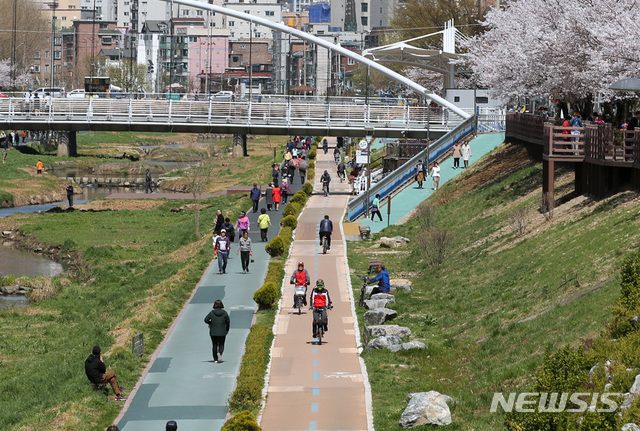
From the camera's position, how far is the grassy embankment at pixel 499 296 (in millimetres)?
21250

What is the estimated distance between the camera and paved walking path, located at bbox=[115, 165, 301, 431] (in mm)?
21016

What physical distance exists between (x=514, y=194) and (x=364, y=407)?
77.0ft

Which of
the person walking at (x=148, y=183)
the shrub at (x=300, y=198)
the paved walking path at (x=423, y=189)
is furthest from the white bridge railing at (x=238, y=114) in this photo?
the person walking at (x=148, y=183)

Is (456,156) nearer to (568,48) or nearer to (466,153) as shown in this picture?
(466,153)

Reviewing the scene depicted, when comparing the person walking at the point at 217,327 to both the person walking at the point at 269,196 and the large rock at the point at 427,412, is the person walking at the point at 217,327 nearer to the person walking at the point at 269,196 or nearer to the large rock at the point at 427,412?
the large rock at the point at 427,412

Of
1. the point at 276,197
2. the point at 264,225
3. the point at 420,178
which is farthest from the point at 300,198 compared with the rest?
the point at 264,225

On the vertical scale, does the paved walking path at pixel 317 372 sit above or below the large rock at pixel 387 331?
below

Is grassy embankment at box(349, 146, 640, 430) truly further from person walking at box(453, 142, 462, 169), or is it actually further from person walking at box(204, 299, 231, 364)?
person walking at box(453, 142, 462, 169)

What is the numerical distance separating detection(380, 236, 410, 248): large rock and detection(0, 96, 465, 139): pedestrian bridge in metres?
18.7

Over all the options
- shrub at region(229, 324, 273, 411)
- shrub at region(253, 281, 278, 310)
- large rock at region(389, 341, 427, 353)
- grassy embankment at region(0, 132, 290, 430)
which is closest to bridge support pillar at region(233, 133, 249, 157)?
grassy embankment at region(0, 132, 290, 430)

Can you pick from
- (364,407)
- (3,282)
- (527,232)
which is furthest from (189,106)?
(364,407)

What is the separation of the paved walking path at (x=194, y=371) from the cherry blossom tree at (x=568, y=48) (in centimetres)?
1424

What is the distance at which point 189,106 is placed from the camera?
64.5 metres

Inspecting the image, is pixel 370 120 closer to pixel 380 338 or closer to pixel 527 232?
pixel 527 232
